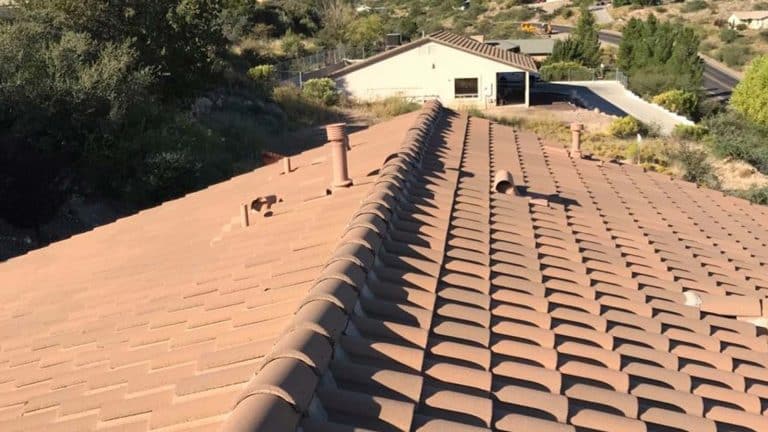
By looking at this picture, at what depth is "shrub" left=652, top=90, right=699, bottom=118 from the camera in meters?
39.5

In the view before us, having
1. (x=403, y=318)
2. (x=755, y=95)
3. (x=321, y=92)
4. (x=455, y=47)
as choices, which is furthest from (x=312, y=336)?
(x=755, y=95)

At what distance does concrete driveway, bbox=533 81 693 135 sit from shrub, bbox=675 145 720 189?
9250 mm

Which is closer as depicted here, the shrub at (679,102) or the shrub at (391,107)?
the shrub at (391,107)

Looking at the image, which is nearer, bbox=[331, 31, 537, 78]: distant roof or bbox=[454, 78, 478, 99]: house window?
bbox=[331, 31, 537, 78]: distant roof

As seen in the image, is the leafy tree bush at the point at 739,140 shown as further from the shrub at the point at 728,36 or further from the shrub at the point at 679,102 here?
the shrub at the point at 728,36

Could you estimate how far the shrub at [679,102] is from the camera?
130 ft

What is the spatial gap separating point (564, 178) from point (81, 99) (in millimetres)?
13405

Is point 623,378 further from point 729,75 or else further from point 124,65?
point 729,75

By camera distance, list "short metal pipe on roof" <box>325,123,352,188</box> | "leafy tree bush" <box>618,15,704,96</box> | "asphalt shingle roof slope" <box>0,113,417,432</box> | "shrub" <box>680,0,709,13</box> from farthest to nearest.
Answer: "shrub" <box>680,0,709,13</box> → "leafy tree bush" <box>618,15,704,96</box> → "short metal pipe on roof" <box>325,123,352,188</box> → "asphalt shingle roof slope" <box>0,113,417,432</box>

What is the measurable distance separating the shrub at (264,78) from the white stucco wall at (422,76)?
378cm

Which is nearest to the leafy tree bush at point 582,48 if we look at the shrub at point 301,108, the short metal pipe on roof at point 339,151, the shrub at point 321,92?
the shrub at point 321,92

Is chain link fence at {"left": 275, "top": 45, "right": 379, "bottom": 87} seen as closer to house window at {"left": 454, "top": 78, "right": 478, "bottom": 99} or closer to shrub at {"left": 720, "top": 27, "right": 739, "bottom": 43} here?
house window at {"left": 454, "top": 78, "right": 478, "bottom": 99}

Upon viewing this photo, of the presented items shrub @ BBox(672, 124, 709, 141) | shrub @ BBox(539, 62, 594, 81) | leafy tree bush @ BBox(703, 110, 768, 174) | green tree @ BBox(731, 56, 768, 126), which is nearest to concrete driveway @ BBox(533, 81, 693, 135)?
shrub @ BBox(672, 124, 709, 141)

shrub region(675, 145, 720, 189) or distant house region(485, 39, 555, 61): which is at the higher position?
distant house region(485, 39, 555, 61)
